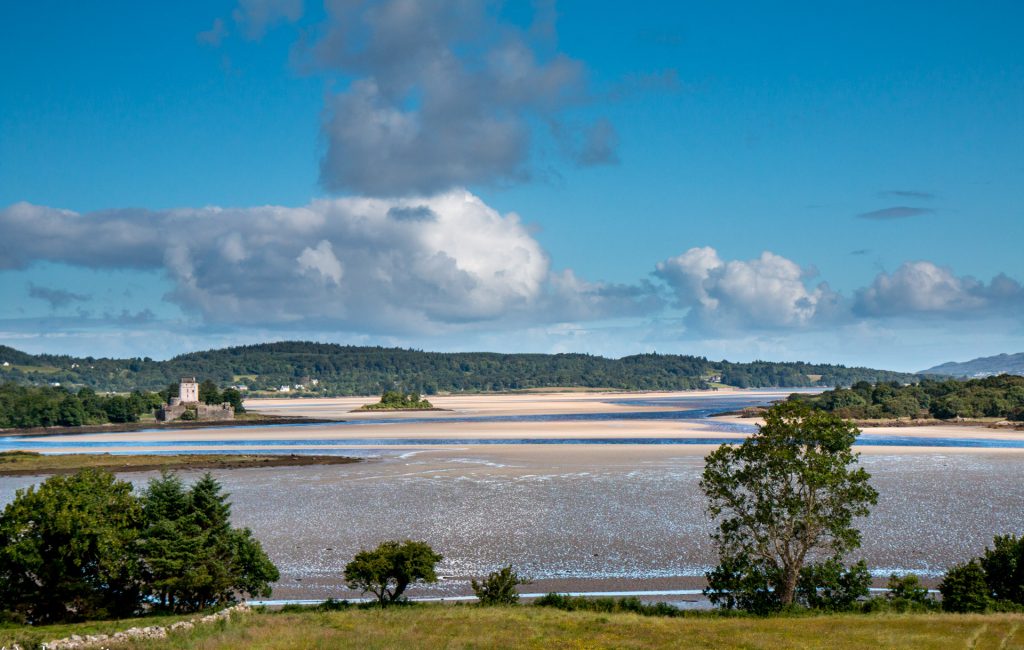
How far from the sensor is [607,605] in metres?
32.9

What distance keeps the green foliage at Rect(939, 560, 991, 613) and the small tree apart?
60.4 ft

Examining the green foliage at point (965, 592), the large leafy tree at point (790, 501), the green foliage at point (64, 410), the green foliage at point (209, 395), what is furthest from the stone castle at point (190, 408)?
the green foliage at point (965, 592)

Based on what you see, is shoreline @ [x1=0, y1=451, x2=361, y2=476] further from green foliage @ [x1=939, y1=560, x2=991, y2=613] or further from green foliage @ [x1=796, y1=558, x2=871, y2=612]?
green foliage @ [x1=939, y1=560, x2=991, y2=613]

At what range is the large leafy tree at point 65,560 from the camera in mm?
31656

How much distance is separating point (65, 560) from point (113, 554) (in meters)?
1.68

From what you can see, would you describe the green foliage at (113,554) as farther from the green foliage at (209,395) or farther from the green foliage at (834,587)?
the green foliage at (209,395)

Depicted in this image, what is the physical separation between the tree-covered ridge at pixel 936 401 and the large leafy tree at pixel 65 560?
424 feet

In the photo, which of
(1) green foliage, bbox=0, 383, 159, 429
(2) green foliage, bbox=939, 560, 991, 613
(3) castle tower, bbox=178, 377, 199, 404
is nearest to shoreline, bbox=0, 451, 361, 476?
(2) green foliage, bbox=939, 560, 991, 613

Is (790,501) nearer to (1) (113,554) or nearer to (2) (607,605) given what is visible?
(2) (607,605)

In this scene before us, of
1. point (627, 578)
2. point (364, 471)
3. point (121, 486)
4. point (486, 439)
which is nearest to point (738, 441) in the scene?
point (486, 439)

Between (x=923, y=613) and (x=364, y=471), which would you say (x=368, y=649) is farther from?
(x=364, y=471)

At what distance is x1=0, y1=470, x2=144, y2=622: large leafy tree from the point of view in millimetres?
31656

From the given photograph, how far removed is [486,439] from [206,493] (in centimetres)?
8308

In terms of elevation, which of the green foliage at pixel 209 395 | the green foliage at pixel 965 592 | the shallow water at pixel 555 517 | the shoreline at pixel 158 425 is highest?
the green foliage at pixel 209 395
